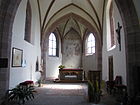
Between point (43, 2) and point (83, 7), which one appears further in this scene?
point (83, 7)

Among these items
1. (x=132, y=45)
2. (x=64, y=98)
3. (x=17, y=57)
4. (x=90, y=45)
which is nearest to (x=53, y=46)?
(x=90, y=45)

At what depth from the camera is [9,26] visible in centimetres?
522

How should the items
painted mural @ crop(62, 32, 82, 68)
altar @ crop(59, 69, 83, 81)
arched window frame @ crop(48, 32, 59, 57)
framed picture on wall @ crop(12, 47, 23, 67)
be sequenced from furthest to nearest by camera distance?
painted mural @ crop(62, 32, 82, 68) → arched window frame @ crop(48, 32, 59, 57) → altar @ crop(59, 69, 83, 81) → framed picture on wall @ crop(12, 47, 23, 67)

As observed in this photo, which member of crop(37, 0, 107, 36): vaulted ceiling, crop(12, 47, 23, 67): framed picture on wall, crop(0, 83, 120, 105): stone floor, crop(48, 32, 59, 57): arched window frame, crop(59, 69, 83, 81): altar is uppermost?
crop(37, 0, 107, 36): vaulted ceiling

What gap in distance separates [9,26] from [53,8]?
6567 millimetres

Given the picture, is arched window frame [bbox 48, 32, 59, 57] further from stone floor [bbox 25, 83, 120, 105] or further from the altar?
stone floor [bbox 25, 83, 120, 105]

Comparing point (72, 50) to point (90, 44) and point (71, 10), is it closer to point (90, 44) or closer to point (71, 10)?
point (90, 44)

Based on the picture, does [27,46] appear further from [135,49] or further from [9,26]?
[135,49]

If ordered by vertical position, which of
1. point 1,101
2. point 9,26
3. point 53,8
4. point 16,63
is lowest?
point 1,101

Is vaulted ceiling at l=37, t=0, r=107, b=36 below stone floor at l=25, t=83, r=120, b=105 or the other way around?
the other way around

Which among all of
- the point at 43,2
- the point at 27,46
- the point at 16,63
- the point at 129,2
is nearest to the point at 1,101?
the point at 16,63

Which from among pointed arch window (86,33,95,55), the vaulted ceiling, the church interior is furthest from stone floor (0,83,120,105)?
pointed arch window (86,33,95,55)

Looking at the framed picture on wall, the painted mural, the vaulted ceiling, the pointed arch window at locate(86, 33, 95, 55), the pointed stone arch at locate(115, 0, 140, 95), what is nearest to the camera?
the pointed stone arch at locate(115, 0, 140, 95)

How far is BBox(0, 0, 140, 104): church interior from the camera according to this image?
210 inches
